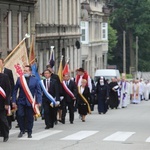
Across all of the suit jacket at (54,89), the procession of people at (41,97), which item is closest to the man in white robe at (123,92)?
the procession of people at (41,97)

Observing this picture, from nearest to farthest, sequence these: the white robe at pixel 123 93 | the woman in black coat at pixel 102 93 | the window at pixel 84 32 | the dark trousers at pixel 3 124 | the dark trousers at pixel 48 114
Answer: the dark trousers at pixel 3 124, the dark trousers at pixel 48 114, the woman in black coat at pixel 102 93, the white robe at pixel 123 93, the window at pixel 84 32

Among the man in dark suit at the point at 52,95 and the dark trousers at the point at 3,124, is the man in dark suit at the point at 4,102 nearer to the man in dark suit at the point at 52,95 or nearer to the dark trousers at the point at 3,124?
the dark trousers at the point at 3,124

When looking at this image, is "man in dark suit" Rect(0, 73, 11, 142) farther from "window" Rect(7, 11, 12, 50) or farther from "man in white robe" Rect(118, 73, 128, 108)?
"man in white robe" Rect(118, 73, 128, 108)

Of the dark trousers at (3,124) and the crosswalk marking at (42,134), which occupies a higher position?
the dark trousers at (3,124)

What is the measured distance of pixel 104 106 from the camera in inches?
1398

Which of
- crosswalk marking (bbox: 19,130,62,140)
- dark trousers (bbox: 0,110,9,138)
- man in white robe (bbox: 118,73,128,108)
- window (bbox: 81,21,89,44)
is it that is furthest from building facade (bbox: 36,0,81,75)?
dark trousers (bbox: 0,110,9,138)

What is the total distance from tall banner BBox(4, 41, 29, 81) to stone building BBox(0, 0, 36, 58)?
600 inches

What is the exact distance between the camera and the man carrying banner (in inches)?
786

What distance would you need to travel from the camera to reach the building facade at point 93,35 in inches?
2704

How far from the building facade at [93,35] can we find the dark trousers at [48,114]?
41.1 meters

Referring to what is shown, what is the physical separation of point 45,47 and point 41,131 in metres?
27.2

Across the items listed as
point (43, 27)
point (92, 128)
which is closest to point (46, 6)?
point (43, 27)

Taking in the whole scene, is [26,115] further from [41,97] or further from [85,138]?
[85,138]

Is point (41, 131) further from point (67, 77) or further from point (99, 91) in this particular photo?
point (99, 91)
